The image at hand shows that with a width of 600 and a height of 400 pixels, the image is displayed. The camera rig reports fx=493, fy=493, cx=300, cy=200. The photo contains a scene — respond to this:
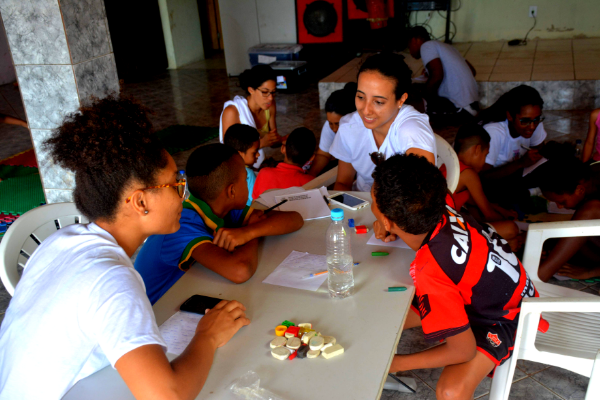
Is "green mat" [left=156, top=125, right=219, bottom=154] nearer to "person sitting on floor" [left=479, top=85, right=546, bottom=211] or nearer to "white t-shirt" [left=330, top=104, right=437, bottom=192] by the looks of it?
"white t-shirt" [left=330, top=104, right=437, bottom=192]

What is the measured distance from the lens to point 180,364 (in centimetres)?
104

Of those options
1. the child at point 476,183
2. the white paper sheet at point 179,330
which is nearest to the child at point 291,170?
the child at point 476,183

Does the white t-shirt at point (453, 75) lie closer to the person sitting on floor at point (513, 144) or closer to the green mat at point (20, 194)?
the person sitting on floor at point (513, 144)

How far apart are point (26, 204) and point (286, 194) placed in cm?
254

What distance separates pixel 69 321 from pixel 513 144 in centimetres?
304

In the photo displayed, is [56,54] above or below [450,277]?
above

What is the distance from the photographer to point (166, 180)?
1.16 meters

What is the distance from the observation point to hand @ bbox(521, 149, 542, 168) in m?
3.21

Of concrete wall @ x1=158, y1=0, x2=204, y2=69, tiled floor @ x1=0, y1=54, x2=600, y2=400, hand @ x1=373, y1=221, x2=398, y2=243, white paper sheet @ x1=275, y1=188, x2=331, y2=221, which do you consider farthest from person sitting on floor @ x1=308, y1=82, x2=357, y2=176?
concrete wall @ x1=158, y1=0, x2=204, y2=69

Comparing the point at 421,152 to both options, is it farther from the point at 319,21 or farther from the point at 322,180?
the point at 319,21

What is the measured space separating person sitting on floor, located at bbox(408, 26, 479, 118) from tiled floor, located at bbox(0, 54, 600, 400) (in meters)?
0.28

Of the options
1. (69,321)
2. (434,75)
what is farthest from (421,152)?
(434,75)

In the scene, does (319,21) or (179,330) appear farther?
(319,21)

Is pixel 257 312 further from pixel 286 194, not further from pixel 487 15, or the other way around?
pixel 487 15
